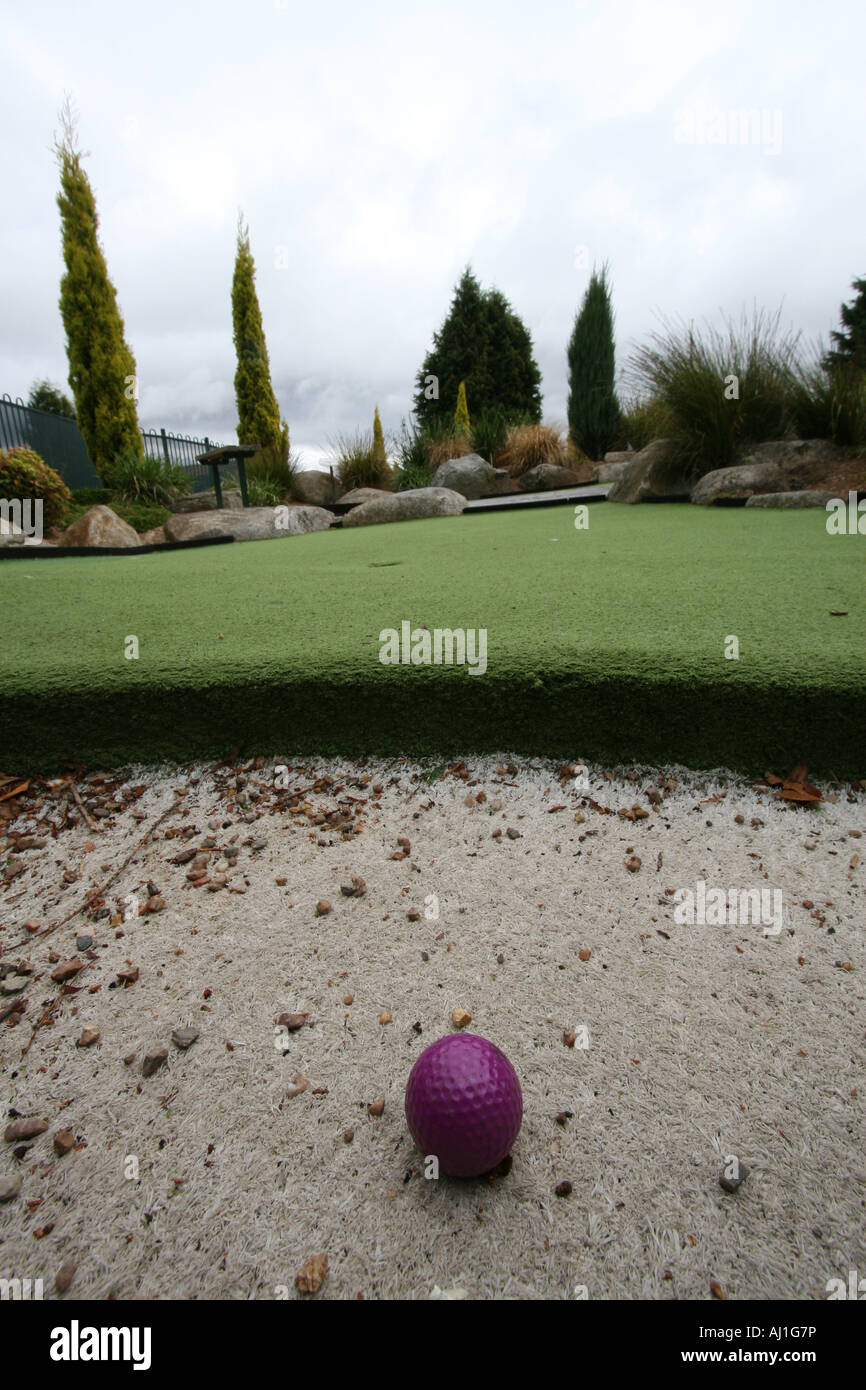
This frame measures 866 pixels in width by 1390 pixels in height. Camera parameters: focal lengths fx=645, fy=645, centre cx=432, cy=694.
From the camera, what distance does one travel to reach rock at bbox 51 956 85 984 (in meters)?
1.53

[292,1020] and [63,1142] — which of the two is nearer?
[63,1142]

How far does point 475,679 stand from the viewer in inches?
85.4

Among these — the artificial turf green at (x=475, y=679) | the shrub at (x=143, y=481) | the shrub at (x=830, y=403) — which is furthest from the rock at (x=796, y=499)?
the shrub at (x=143, y=481)

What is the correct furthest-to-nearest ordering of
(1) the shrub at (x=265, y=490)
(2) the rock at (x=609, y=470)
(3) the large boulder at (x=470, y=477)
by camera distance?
(3) the large boulder at (x=470, y=477) < (1) the shrub at (x=265, y=490) < (2) the rock at (x=609, y=470)

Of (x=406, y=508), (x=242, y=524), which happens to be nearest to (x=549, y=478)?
(x=406, y=508)

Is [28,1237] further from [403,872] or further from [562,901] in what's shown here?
[562,901]

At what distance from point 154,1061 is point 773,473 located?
799cm

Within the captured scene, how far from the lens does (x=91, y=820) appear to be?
2.08m

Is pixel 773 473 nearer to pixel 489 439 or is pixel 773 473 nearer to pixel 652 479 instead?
pixel 652 479

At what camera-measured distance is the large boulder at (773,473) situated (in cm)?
717

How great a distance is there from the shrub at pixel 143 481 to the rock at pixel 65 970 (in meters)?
11.9

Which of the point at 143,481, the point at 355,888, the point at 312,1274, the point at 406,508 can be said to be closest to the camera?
the point at 312,1274

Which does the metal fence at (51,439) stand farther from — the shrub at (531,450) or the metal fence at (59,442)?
the shrub at (531,450)

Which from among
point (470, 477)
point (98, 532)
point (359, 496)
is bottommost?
point (98, 532)
